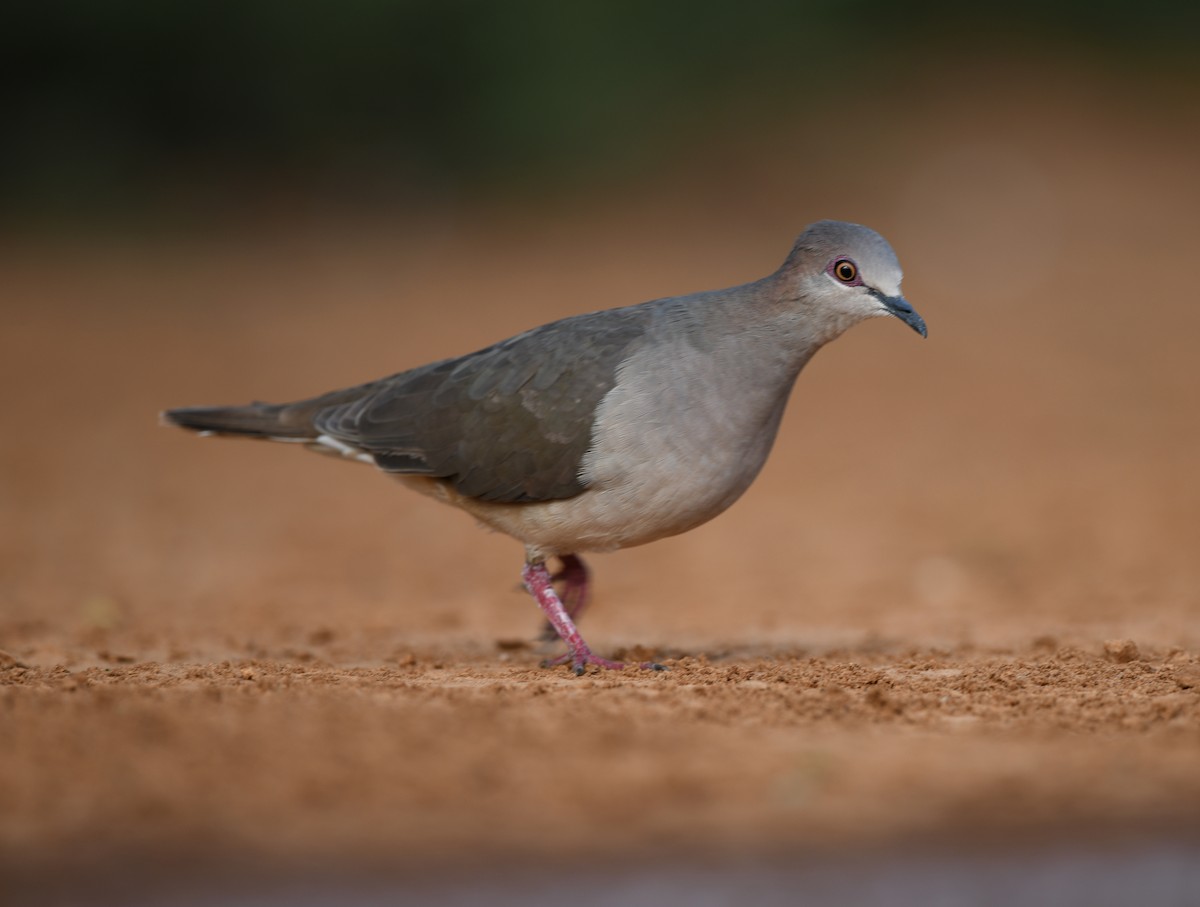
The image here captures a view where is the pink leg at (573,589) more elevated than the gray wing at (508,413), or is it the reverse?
the gray wing at (508,413)

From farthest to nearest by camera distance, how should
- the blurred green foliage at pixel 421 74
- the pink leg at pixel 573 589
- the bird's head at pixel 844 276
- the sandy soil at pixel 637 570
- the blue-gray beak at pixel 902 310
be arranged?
the blurred green foliage at pixel 421 74 < the pink leg at pixel 573 589 < the bird's head at pixel 844 276 < the blue-gray beak at pixel 902 310 < the sandy soil at pixel 637 570

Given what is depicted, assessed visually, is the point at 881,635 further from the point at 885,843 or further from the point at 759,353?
the point at 885,843

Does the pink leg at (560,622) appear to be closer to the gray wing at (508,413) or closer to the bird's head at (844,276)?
the gray wing at (508,413)

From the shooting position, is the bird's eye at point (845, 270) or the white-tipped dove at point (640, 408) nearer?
the white-tipped dove at point (640, 408)

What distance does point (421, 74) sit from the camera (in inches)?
858

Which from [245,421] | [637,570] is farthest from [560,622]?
[637,570]

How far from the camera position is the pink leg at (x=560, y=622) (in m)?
5.33

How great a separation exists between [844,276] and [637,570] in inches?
155

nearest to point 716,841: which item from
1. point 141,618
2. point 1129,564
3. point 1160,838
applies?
point 1160,838

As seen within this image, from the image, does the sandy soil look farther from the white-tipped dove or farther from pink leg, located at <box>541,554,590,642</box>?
the white-tipped dove

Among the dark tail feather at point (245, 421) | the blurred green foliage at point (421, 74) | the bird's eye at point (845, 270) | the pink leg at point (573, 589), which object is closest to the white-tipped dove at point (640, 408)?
the bird's eye at point (845, 270)

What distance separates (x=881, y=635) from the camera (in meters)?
6.43

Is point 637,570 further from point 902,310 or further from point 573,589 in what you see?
point 902,310

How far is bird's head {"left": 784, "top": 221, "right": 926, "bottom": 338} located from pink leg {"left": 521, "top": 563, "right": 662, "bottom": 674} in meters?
1.40
